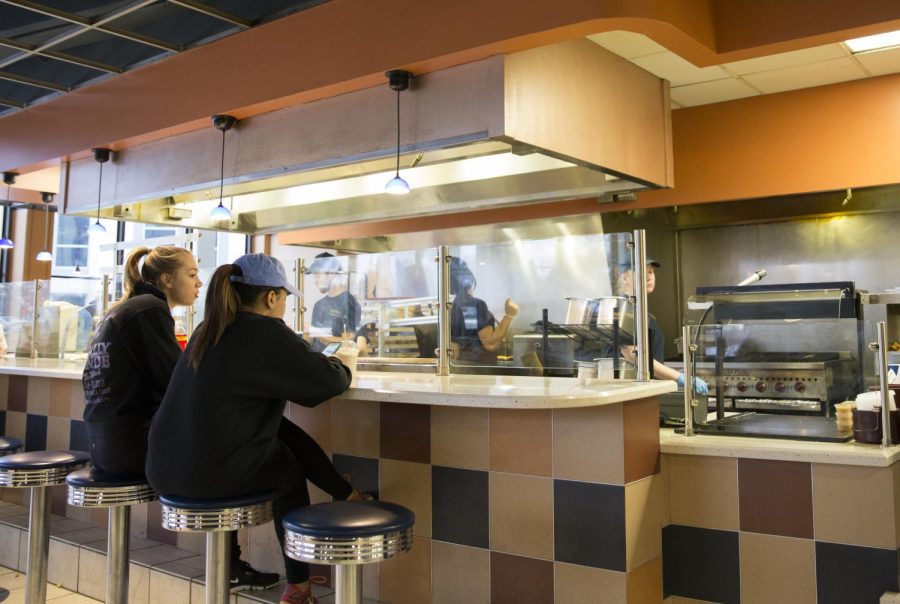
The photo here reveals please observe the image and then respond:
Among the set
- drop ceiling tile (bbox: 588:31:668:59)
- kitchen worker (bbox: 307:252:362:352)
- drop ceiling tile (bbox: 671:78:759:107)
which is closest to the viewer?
drop ceiling tile (bbox: 588:31:668:59)

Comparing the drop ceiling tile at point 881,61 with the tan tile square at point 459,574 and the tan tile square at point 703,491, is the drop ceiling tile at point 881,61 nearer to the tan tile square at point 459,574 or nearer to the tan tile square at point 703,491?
the tan tile square at point 703,491

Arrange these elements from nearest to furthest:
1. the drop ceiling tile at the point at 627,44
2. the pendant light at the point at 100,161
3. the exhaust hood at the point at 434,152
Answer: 1. the exhaust hood at the point at 434,152
2. the drop ceiling tile at the point at 627,44
3. the pendant light at the point at 100,161

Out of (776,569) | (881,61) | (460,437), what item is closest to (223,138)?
(460,437)

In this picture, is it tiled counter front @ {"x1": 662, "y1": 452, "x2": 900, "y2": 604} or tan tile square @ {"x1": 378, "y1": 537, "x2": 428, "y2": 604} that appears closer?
tiled counter front @ {"x1": 662, "y1": 452, "x2": 900, "y2": 604}

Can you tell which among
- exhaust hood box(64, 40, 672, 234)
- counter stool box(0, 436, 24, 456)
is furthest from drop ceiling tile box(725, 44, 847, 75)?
counter stool box(0, 436, 24, 456)

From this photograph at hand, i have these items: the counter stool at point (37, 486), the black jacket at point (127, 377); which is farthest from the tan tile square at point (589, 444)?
the counter stool at point (37, 486)

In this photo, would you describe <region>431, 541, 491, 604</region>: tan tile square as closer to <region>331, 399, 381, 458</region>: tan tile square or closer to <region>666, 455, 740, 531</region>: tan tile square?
<region>331, 399, 381, 458</region>: tan tile square

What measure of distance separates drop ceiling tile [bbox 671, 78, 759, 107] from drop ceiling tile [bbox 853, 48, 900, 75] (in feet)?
2.26

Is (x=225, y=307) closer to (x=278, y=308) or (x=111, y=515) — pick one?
(x=278, y=308)

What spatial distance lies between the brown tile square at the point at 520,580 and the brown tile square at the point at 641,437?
0.44m

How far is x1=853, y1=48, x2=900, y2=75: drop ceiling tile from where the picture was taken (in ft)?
14.2

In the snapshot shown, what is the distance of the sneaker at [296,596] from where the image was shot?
2.67 meters

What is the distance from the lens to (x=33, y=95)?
567cm

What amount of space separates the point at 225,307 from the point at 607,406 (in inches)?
50.6
